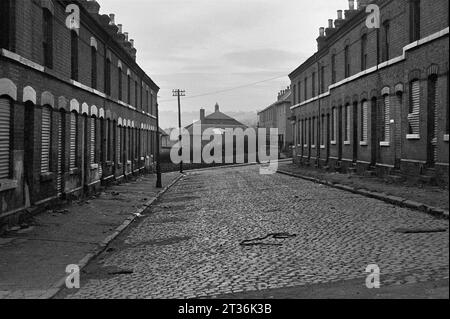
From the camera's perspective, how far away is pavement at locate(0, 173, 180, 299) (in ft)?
24.8

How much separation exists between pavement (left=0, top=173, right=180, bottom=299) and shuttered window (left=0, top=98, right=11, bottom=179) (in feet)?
4.71

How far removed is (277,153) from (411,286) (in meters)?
62.5

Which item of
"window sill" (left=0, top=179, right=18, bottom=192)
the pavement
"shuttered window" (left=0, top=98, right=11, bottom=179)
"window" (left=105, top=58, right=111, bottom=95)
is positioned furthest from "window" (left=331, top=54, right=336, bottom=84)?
"window sill" (left=0, top=179, right=18, bottom=192)

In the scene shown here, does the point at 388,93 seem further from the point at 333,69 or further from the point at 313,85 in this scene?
the point at 313,85

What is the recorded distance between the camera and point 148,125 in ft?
143

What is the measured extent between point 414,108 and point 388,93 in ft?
9.79

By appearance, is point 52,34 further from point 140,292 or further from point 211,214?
point 140,292

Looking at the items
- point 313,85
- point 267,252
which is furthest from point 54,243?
point 313,85

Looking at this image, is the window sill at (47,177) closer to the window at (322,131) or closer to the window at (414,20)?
the window at (414,20)

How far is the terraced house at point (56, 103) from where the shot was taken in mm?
12430

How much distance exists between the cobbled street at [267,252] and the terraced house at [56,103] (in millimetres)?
3110

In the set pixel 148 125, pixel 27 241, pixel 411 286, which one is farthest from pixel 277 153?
pixel 411 286

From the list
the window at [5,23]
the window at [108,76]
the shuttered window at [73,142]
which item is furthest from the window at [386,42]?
the window at [5,23]

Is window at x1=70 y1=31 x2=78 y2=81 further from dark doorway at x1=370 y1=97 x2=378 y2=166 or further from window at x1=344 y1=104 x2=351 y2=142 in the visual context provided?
window at x1=344 y1=104 x2=351 y2=142
